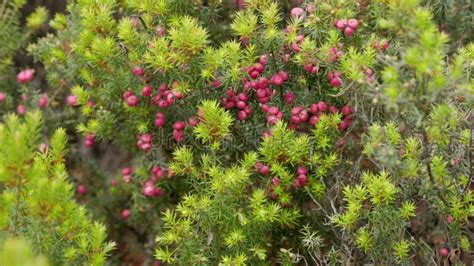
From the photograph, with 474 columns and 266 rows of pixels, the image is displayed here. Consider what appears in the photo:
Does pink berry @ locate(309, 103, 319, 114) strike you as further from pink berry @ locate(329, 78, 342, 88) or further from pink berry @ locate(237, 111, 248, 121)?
pink berry @ locate(237, 111, 248, 121)

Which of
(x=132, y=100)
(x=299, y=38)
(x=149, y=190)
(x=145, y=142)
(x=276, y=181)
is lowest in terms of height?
(x=149, y=190)

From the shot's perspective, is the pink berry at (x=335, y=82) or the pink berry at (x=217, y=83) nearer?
the pink berry at (x=335, y=82)

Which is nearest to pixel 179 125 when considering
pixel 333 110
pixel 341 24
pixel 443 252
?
pixel 333 110

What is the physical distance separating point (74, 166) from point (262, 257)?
222cm

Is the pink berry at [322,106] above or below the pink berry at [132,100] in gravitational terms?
above

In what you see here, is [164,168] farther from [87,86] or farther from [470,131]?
[470,131]

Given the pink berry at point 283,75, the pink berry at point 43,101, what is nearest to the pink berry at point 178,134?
the pink berry at point 283,75

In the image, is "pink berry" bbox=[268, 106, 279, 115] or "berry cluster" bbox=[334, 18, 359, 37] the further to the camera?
"pink berry" bbox=[268, 106, 279, 115]

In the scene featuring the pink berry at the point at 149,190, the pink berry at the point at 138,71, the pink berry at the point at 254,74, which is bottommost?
the pink berry at the point at 149,190

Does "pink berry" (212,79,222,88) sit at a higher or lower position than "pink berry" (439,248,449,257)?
higher

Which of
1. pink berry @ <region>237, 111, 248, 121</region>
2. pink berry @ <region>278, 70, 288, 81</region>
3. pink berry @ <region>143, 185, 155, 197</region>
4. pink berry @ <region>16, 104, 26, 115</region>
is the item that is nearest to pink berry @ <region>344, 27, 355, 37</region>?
pink berry @ <region>278, 70, 288, 81</region>

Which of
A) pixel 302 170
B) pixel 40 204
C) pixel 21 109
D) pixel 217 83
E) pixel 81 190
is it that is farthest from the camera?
pixel 81 190

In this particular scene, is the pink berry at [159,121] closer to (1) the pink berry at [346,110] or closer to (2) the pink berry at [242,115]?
(2) the pink berry at [242,115]

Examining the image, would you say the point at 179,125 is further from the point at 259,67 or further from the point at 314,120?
the point at 314,120
